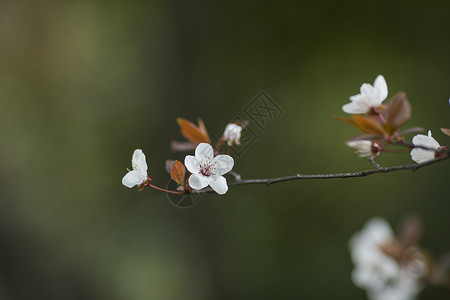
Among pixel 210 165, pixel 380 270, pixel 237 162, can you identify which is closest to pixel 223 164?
pixel 210 165

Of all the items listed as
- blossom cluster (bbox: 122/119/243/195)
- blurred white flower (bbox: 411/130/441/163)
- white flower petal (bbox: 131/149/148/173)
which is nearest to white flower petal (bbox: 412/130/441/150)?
blurred white flower (bbox: 411/130/441/163)

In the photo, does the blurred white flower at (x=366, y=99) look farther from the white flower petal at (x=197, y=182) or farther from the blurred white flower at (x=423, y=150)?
the white flower petal at (x=197, y=182)

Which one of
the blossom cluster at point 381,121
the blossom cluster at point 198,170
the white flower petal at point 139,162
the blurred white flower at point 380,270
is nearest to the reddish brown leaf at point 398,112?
the blossom cluster at point 381,121

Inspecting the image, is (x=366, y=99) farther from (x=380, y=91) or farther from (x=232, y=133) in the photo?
(x=232, y=133)

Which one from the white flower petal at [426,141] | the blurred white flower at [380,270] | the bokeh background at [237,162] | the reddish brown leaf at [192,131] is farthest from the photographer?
the bokeh background at [237,162]

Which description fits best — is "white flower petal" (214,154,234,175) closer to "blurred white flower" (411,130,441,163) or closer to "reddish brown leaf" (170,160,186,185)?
"reddish brown leaf" (170,160,186,185)

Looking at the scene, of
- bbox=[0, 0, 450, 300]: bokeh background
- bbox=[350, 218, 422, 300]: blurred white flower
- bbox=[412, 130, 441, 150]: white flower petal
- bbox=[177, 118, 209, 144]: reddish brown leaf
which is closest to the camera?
bbox=[412, 130, 441, 150]: white flower petal
